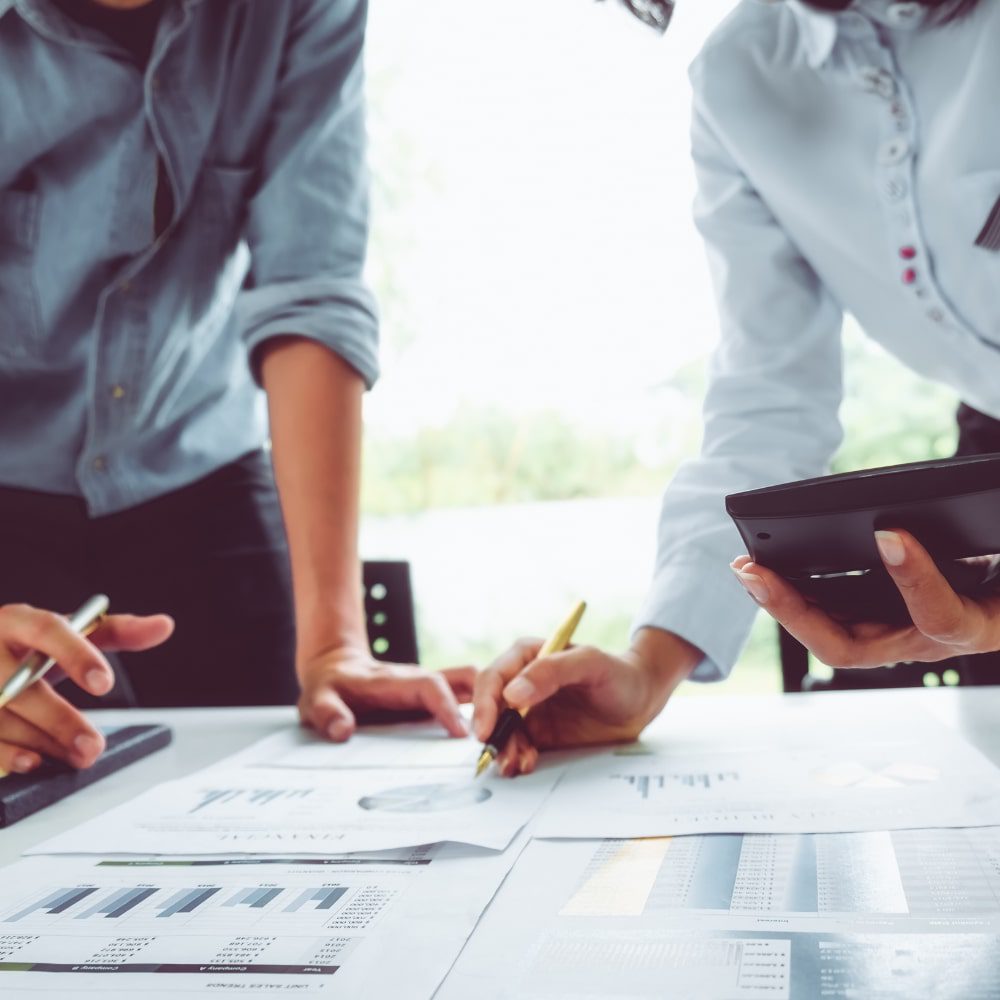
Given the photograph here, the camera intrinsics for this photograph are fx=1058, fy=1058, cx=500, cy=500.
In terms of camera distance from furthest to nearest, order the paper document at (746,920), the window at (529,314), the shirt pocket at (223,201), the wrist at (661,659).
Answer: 1. the window at (529,314)
2. the shirt pocket at (223,201)
3. the wrist at (661,659)
4. the paper document at (746,920)

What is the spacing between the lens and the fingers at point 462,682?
1021mm

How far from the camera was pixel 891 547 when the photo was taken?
0.54m

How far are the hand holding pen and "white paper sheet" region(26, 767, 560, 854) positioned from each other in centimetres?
5

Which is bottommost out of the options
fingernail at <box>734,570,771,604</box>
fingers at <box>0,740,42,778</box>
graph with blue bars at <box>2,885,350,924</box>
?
graph with blue bars at <box>2,885,350,924</box>

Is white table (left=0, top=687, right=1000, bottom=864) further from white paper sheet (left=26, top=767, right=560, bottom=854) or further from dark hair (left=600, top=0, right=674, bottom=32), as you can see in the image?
dark hair (left=600, top=0, right=674, bottom=32)

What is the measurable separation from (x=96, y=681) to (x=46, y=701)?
0.05 m

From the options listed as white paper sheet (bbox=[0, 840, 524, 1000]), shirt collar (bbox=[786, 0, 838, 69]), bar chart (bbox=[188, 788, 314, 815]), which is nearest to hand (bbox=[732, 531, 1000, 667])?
white paper sheet (bbox=[0, 840, 524, 1000])

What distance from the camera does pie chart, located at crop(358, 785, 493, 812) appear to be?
2.21ft

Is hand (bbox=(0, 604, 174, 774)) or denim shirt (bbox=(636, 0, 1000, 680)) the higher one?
denim shirt (bbox=(636, 0, 1000, 680))

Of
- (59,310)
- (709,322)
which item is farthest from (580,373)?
(59,310)

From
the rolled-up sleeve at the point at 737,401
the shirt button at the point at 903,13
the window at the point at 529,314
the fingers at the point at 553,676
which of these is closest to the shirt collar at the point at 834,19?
the shirt button at the point at 903,13

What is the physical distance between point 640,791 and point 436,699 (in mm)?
275

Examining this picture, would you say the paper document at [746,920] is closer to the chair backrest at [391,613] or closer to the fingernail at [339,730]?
the fingernail at [339,730]

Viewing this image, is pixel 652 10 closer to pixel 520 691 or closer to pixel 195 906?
pixel 520 691
